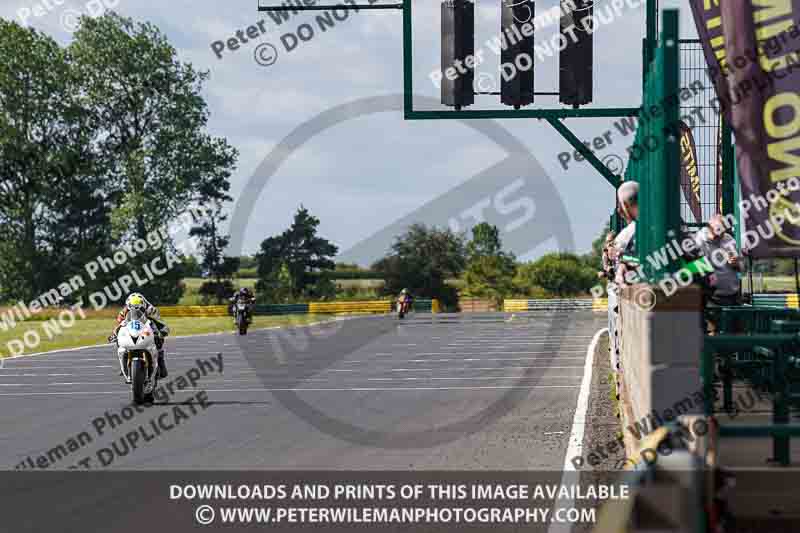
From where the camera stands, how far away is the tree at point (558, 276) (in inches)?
3354

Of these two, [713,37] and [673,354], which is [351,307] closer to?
[713,37]

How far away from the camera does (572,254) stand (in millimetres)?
91875

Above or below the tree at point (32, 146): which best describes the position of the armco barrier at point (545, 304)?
below

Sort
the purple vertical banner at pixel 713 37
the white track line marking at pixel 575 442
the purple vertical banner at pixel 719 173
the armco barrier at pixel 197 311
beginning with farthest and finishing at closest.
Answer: the armco barrier at pixel 197 311
the purple vertical banner at pixel 719 173
the purple vertical banner at pixel 713 37
the white track line marking at pixel 575 442

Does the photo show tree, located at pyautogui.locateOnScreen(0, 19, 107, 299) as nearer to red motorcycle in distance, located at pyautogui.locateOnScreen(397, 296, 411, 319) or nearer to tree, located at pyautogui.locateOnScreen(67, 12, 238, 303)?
tree, located at pyautogui.locateOnScreen(67, 12, 238, 303)

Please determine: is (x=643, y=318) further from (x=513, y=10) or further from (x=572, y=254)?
(x=572, y=254)

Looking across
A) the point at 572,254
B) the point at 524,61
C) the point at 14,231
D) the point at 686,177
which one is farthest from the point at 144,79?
the point at 686,177

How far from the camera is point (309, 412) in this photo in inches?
538

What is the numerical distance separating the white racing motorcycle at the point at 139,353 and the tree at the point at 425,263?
60552mm

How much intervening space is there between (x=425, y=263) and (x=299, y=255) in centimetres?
1303

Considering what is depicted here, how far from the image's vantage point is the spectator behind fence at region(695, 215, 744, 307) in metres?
10.1

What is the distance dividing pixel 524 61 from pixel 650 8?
224cm

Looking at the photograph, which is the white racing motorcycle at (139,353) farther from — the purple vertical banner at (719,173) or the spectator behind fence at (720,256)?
the purple vertical banner at (719,173)

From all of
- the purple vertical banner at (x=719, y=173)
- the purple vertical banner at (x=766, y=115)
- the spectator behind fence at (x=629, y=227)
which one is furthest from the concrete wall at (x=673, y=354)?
the purple vertical banner at (x=719, y=173)
